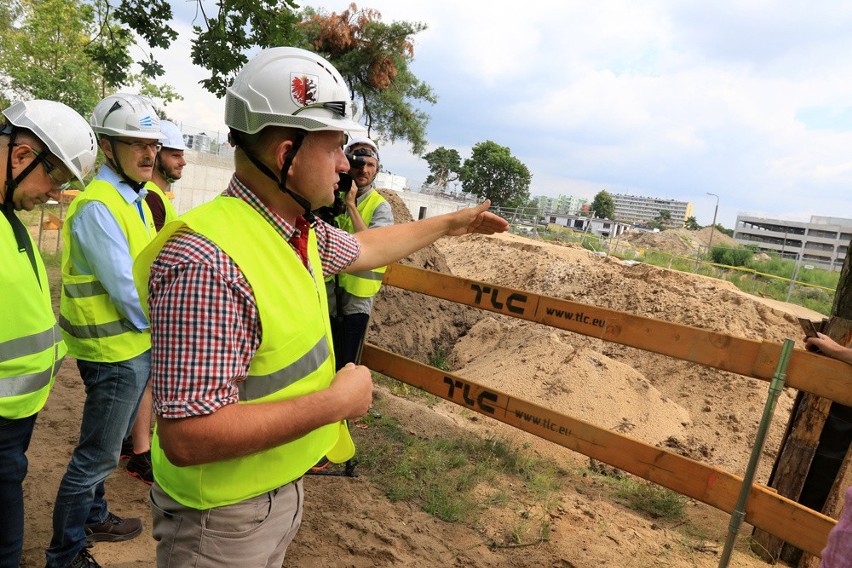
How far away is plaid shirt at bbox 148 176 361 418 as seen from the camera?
1202 mm

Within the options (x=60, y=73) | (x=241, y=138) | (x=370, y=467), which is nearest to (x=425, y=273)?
(x=370, y=467)

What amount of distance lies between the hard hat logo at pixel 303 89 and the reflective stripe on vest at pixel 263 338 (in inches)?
12.2

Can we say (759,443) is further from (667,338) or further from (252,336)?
(252,336)

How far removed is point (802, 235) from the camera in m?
94.3

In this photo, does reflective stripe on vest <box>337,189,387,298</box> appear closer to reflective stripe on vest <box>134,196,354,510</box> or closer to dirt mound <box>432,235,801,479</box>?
reflective stripe on vest <box>134,196,354,510</box>

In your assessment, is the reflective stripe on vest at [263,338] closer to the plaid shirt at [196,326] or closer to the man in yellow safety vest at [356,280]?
the plaid shirt at [196,326]

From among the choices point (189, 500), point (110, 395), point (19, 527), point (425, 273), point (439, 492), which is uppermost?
point (425, 273)

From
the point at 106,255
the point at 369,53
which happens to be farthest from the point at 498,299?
the point at 369,53

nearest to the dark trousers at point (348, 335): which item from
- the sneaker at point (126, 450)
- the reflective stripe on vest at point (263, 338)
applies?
the sneaker at point (126, 450)

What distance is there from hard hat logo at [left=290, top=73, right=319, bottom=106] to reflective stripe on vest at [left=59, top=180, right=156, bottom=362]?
1859 millimetres

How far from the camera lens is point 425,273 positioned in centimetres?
425

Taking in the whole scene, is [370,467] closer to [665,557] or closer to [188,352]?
[665,557]

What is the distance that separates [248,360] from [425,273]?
299 centimetres

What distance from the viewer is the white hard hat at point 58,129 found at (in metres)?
2.13
